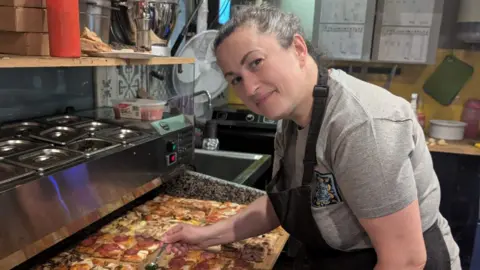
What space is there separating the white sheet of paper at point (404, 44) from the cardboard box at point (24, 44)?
8.44 ft

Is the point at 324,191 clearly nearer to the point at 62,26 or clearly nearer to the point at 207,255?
the point at 207,255

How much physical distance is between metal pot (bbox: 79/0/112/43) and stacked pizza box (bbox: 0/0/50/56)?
24 centimetres

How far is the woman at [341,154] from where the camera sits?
83cm

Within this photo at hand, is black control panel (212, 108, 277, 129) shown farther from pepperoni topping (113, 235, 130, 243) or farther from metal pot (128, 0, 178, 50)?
pepperoni topping (113, 235, 130, 243)

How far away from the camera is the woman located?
2.72 feet

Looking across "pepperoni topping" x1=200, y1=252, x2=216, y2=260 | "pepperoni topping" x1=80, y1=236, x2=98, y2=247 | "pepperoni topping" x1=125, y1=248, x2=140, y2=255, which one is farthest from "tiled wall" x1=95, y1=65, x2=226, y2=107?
"pepperoni topping" x1=200, y1=252, x2=216, y2=260

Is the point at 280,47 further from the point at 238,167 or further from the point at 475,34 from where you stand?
the point at 475,34

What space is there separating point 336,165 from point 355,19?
2.43m

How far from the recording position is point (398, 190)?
822 millimetres

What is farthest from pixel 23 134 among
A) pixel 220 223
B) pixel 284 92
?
pixel 284 92

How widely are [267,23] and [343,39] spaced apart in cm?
235

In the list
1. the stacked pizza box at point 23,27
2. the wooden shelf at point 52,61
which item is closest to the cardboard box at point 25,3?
the stacked pizza box at point 23,27

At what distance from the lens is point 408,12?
2967 millimetres

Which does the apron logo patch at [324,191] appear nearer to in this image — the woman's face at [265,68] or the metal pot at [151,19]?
the woman's face at [265,68]
